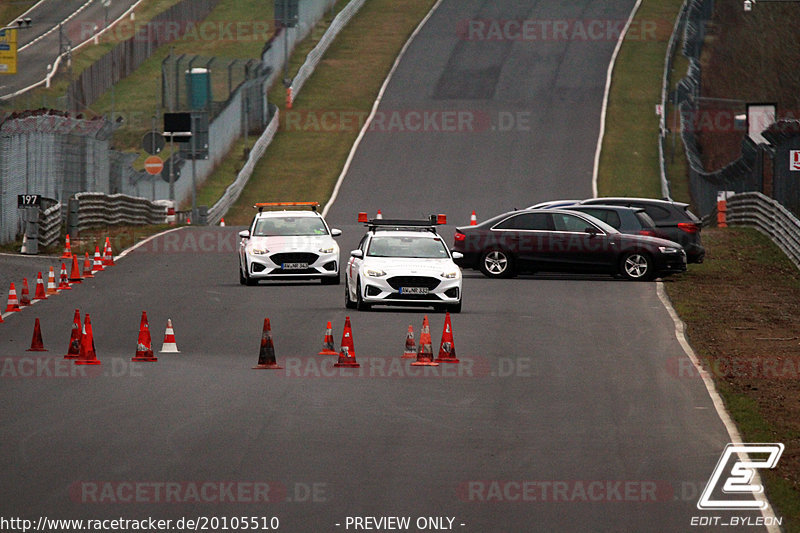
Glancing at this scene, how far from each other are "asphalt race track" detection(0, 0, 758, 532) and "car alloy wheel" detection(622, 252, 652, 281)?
326mm

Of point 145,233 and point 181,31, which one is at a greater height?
point 181,31

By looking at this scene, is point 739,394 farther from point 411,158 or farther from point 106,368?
point 411,158

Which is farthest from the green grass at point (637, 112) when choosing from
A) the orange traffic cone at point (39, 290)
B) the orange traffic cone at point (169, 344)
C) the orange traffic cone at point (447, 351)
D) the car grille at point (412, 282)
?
the orange traffic cone at point (169, 344)

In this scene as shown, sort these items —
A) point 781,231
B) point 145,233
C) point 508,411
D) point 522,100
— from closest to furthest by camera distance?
1. point 508,411
2. point 781,231
3. point 145,233
4. point 522,100

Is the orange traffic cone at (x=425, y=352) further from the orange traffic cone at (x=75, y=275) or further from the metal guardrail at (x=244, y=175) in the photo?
the metal guardrail at (x=244, y=175)

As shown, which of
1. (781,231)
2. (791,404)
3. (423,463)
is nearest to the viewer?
(423,463)

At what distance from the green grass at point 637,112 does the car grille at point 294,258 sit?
27740 mm

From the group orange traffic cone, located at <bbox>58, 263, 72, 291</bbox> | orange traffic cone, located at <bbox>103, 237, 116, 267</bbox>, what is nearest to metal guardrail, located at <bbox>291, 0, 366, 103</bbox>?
orange traffic cone, located at <bbox>103, 237, 116, 267</bbox>

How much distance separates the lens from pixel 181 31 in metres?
81.1

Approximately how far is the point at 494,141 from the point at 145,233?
25697mm

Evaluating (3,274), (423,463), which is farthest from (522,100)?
(423,463)

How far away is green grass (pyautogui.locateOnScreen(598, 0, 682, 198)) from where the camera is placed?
55.8 meters

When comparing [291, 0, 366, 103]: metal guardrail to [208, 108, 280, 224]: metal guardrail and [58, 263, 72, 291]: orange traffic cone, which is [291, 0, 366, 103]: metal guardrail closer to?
[208, 108, 280, 224]: metal guardrail

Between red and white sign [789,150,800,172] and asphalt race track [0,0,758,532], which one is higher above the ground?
red and white sign [789,150,800,172]
